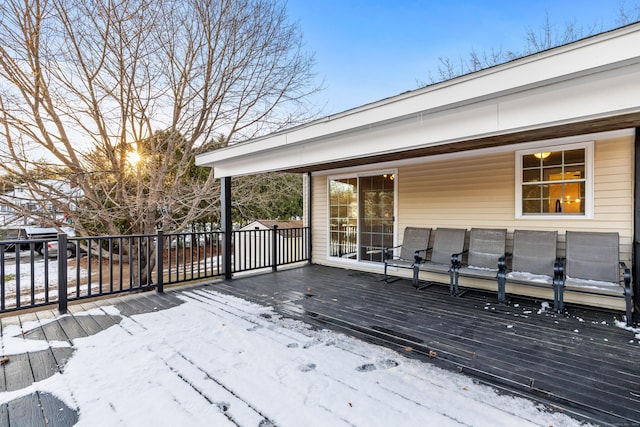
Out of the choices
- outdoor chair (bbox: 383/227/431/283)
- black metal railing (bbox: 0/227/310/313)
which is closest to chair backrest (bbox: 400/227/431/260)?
outdoor chair (bbox: 383/227/431/283)

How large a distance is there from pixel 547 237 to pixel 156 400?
4.54m

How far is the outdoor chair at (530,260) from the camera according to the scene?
388 centimetres

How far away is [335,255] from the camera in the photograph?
6.61m

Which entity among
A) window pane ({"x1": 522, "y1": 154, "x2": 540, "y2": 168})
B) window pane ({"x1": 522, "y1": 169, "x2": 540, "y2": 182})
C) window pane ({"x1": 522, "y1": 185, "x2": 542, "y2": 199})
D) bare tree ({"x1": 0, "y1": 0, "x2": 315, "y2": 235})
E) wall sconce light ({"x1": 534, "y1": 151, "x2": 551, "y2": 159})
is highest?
bare tree ({"x1": 0, "y1": 0, "x2": 315, "y2": 235})

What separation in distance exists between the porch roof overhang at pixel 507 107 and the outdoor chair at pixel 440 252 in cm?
136

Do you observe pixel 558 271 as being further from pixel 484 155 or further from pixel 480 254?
pixel 484 155

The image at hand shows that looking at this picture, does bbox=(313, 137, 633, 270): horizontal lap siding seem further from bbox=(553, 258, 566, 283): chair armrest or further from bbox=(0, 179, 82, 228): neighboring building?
bbox=(0, 179, 82, 228): neighboring building

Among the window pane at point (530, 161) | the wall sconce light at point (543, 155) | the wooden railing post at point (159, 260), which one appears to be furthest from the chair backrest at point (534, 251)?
the wooden railing post at point (159, 260)

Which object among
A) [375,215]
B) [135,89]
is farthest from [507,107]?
[135,89]

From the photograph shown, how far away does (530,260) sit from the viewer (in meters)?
4.06

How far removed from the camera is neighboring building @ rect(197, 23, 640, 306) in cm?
231

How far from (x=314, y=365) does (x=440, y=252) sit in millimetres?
3209

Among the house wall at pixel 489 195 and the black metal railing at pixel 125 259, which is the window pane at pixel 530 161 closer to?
the house wall at pixel 489 195

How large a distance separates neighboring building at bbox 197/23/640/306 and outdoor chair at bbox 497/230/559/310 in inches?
10.0
